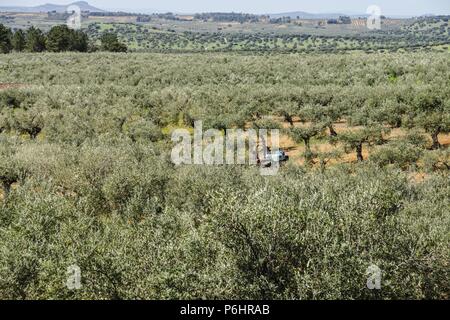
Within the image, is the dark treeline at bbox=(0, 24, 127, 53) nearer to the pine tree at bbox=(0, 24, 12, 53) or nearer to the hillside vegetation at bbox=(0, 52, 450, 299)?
the pine tree at bbox=(0, 24, 12, 53)

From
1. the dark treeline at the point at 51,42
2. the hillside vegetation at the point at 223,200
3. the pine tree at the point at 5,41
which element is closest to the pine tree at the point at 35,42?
the dark treeline at the point at 51,42

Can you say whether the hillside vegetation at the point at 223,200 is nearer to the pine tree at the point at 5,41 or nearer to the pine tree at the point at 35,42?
the pine tree at the point at 35,42

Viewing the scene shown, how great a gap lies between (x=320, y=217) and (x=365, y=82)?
59.0 m

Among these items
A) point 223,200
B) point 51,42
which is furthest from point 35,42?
point 223,200

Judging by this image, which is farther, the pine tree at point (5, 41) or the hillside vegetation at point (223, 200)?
the pine tree at point (5, 41)

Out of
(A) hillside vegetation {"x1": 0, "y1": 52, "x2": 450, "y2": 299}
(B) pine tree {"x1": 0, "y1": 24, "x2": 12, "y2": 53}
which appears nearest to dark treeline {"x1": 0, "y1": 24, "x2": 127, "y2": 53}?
(B) pine tree {"x1": 0, "y1": 24, "x2": 12, "y2": 53}

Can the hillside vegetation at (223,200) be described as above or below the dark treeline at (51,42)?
below

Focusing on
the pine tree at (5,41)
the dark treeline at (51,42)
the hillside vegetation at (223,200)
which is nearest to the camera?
the hillside vegetation at (223,200)

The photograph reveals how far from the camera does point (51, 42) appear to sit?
402 ft

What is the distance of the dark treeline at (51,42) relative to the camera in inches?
A: 4857

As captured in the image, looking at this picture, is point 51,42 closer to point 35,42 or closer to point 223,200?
point 35,42
